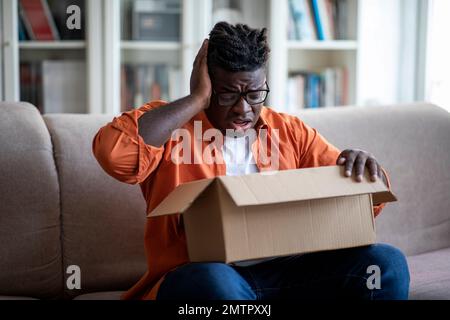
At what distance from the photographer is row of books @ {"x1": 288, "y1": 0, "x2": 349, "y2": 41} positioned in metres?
3.42

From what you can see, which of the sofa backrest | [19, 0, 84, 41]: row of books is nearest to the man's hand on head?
the sofa backrest

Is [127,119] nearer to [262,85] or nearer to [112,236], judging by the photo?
[262,85]

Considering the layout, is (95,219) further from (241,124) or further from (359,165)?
(359,165)

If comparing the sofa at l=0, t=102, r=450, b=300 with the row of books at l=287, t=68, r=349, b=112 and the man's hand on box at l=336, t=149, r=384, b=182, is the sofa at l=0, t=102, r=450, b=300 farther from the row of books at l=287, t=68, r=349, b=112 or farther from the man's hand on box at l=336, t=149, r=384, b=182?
the row of books at l=287, t=68, r=349, b=112

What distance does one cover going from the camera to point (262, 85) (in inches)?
64.4

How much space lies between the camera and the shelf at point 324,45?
11.2 ft

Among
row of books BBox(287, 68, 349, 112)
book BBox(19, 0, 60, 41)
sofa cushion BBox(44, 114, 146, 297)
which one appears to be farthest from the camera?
row of books BBox(287, 68, 349, 112)

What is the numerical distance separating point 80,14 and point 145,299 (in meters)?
1.93

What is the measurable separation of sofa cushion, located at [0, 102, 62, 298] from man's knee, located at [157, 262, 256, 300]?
497mm

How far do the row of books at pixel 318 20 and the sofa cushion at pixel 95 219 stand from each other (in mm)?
1716

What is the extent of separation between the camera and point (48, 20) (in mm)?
3232

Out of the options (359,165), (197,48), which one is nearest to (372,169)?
(359,165)
